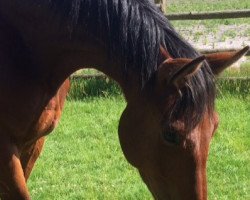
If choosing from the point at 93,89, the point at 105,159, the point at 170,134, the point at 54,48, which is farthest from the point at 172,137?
the point at 93,89

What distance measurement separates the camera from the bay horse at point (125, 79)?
7.08ft

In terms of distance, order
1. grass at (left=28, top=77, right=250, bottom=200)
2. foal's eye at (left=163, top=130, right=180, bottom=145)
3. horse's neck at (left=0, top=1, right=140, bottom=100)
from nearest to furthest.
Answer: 1. foal's eye at (left=163, top=130, right=180, bottom=145)
2. horse's neck at (left=0, top=1, right=140, bottom=100)
3. grass at (left=28, top=77, right=250, bottom=200)

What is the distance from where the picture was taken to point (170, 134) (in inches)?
84.6

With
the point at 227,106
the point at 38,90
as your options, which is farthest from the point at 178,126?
the point at 227,106

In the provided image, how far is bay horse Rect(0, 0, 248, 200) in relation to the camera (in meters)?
2.16

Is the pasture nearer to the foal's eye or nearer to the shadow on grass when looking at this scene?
the shadow on grass

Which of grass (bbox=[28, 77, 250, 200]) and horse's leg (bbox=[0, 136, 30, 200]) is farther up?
horse's leg (bbox=[0, 136, 30, 200])

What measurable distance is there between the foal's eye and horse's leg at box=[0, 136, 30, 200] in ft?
2.67

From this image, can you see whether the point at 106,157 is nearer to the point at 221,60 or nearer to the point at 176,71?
the point at 221,60

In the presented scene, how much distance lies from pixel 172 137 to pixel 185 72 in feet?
0.82

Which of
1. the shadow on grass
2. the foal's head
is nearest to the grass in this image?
the shadow on grass

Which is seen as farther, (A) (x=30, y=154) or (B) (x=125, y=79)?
(A) (x=30, y=154)

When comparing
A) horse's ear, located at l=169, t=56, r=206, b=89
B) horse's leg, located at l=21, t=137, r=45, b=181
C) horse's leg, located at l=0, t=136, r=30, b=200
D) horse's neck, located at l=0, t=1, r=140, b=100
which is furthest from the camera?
horse's leg, located at l=21, t=137, r=45, b=181

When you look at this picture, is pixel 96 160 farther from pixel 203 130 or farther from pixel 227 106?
pixel 203 130
